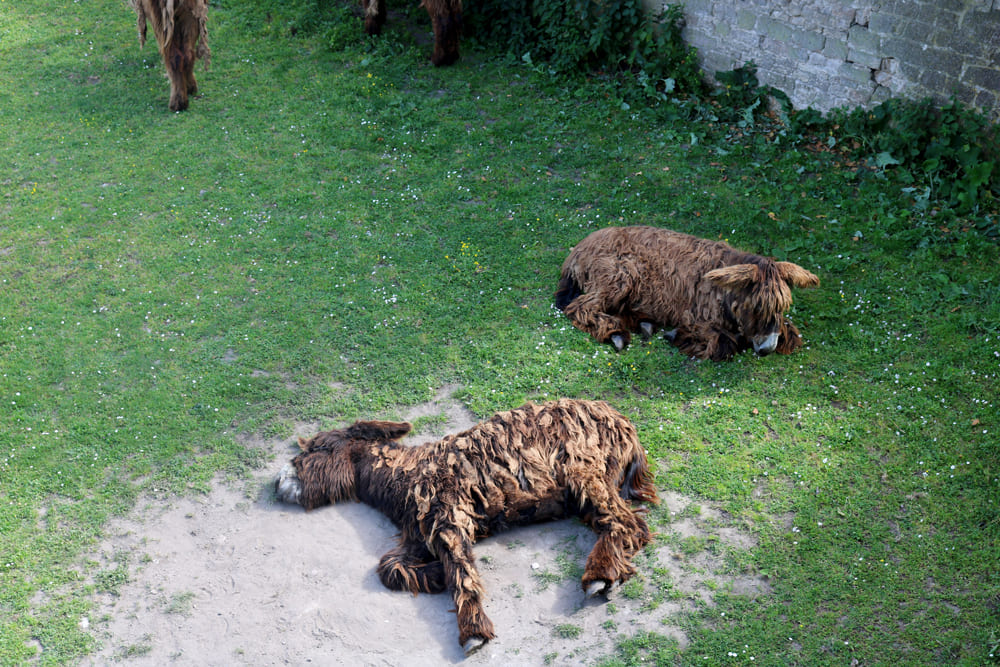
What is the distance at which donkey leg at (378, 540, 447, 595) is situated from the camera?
5.73 m

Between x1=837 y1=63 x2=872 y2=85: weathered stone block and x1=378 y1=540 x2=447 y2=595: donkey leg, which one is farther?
x1=837 y1=63 x2=872 y2=85: weathered stone block

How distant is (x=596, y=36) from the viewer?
1280 centimetres

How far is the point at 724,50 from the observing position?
39.3ft

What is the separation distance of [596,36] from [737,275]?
6.89m

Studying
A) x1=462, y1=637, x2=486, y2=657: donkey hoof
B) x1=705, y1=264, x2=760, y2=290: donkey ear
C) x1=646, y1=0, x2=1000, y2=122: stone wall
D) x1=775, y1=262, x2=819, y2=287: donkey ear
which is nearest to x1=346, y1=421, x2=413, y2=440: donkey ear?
x1=462, y1=637, x2=486, y2=657: donkey hoof

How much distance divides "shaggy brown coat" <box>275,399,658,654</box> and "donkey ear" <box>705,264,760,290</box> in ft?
6.02

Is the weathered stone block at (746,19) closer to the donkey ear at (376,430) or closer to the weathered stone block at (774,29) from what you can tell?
the weathered stone block at (774,29)

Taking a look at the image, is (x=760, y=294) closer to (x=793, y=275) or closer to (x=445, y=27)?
(x=793, y=275)

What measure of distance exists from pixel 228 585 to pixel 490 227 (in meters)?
5.49

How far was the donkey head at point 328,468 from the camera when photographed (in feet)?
21.1

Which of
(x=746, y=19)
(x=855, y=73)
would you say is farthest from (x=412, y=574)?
(x=746, y=19)

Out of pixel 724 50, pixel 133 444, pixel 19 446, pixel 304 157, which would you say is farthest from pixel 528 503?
pixel 724 50

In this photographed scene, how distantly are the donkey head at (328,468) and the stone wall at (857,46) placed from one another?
7.93 meters

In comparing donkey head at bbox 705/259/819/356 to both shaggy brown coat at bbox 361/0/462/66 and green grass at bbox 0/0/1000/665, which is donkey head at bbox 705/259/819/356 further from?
shaggy brown coat at bbox 361/0/462/66
